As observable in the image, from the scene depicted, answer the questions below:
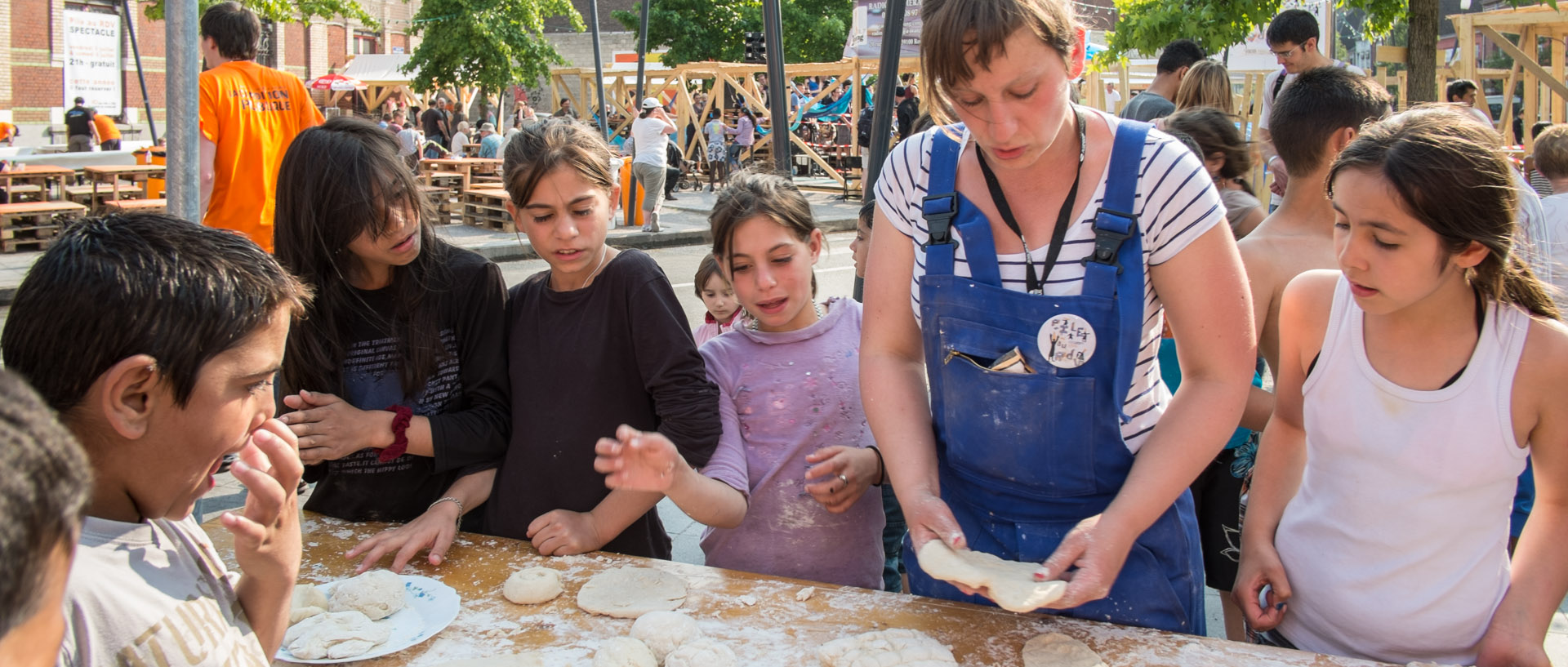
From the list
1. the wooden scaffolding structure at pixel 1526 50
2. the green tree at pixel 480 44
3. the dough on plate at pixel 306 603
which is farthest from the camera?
the green tree at pixel 480 44

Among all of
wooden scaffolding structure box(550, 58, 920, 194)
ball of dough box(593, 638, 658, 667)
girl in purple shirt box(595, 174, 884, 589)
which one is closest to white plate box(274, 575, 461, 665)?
ball of dough box(593, 638, 658, 667)

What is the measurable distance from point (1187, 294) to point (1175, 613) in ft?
1.81

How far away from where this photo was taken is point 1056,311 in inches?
61.0

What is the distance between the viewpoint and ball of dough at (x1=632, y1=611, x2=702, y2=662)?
1.64 metres

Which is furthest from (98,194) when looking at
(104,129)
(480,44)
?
(480,44)

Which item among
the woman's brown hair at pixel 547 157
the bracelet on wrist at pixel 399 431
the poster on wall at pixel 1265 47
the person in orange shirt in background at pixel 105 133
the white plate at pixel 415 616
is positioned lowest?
the white plate at pixel 415 616

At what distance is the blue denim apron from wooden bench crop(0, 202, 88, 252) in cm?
1057

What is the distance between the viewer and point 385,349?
7.07ft

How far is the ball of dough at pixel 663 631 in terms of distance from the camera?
164cm

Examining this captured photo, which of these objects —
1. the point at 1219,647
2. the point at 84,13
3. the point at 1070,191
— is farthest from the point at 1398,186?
the point at 84,13

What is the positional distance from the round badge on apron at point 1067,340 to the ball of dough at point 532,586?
0.99 m

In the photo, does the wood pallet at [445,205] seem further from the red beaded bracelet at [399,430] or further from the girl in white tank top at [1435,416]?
the girl in white tank top at [1435,416]

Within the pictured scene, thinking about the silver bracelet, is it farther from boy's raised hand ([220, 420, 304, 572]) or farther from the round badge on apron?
the round badge on apron

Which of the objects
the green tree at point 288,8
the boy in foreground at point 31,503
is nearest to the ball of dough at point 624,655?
the boy in foreground at point 31,503
